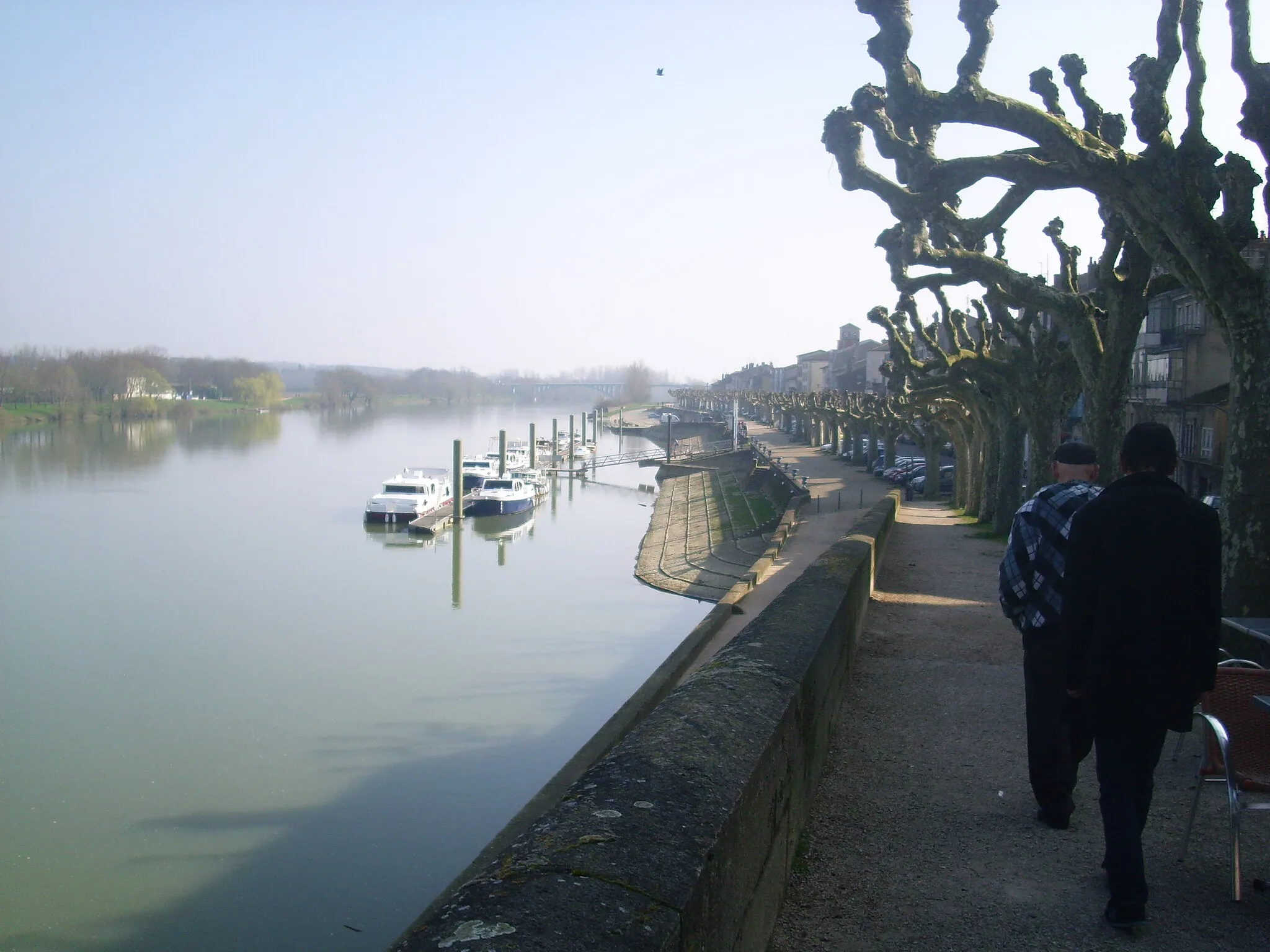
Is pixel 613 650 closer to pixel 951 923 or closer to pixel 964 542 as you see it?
pixel 964 542

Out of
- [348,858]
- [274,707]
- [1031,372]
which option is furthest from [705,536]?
[348,858]

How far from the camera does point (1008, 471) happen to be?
25.6 m

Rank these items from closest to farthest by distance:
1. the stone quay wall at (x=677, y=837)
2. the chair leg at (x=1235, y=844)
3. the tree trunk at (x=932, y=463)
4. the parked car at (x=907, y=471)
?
the stone quay wall at (x=677, y=837), the chair leg at (x=1235, y=844), the tree trunk at (x=932, y=463), the parked car at (x=907, y=471)

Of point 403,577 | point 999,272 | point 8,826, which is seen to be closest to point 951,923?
point 999,272

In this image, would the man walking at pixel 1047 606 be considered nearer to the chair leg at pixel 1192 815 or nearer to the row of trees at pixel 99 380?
the chair leg at pixel 1192 815

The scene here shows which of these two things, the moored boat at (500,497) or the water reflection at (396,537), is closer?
the water reflection at (396,537)

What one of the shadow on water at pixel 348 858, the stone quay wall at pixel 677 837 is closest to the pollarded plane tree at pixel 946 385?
the shadow on water at pixel 348 858

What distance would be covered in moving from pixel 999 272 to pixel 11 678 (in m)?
21.0

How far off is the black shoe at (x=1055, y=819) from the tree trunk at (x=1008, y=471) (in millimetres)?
20104

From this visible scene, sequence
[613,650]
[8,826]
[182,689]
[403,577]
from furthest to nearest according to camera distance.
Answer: [403,577] < [613,650] < [182,689] < [8,826]

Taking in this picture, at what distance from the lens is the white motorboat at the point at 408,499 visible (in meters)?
50.8

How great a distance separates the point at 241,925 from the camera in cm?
1281

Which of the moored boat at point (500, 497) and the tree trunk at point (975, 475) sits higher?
the tree trunk at point (975, 475)

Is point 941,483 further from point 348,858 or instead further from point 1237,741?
point 1237,741
